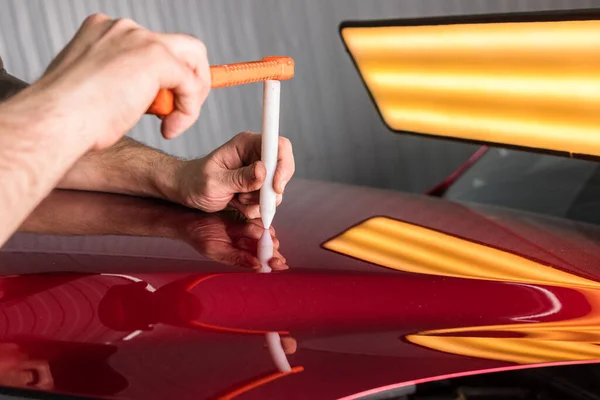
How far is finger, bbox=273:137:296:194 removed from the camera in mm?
1090

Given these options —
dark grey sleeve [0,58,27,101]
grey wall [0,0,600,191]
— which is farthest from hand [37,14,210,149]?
grey wall [0,0,600,191]

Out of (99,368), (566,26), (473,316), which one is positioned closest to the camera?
(99,368)

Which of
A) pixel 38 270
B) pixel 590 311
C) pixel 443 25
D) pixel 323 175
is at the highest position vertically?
pixel 443 25

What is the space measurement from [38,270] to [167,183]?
14.4 inches

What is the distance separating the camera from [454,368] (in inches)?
26.7

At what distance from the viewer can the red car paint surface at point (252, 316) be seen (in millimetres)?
646

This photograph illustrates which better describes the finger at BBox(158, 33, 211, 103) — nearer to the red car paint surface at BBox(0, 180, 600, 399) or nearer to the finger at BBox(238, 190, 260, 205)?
the red car paint surface at BBox(0, 180, 600, 399)

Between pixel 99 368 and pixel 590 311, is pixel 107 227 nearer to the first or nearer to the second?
pixel 99 368

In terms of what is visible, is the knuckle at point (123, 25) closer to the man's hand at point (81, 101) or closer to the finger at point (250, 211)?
the man's hand at point (81, 101)

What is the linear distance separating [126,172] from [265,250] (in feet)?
1.38

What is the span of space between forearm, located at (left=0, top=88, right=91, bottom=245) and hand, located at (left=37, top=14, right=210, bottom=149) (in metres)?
0.01

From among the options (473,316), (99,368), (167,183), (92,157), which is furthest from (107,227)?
(473,316)

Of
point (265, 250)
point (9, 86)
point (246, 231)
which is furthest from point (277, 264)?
point (9, 86)

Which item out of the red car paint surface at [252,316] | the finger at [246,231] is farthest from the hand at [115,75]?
the finger at [246,231]
